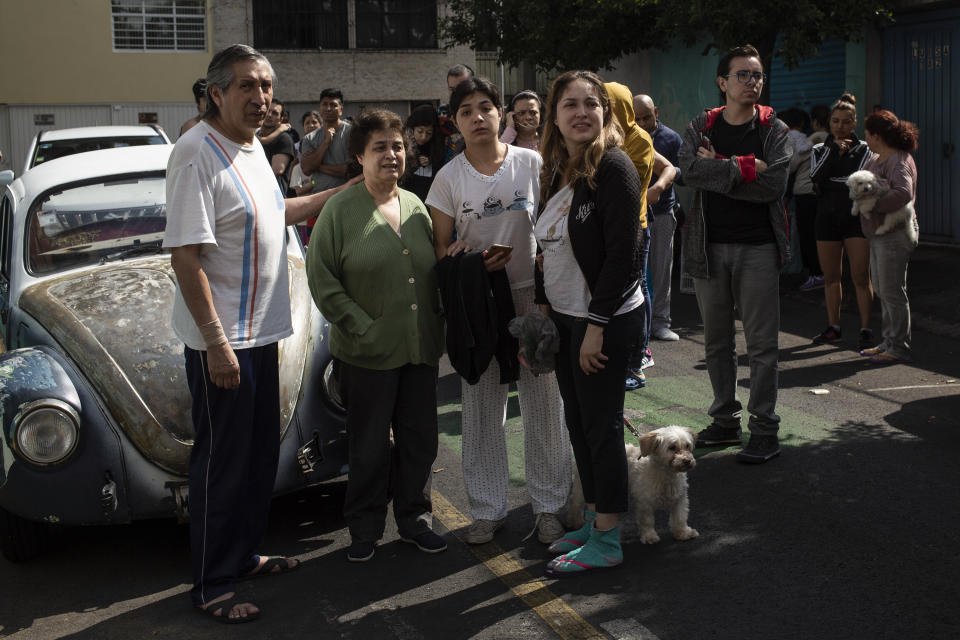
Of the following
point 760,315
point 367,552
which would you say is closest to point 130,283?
point 367,552

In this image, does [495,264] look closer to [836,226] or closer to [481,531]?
[481,531]

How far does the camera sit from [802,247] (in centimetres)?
1207

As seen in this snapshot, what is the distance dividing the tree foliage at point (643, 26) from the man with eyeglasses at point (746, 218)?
254 inches

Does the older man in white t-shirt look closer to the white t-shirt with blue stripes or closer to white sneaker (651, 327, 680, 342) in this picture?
the white t-shirt with blue stripes

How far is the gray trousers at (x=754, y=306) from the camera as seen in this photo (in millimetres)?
5758

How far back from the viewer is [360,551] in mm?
4793

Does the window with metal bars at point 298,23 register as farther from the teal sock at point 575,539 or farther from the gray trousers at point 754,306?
the teal sock at point 575,539

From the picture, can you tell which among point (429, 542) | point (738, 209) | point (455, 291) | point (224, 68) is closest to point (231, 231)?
point (224, 68)

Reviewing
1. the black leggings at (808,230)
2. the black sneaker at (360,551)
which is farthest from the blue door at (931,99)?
the black sneaker at (360,551)

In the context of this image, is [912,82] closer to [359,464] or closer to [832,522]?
[832,522]

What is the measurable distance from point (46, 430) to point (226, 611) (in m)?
1.13

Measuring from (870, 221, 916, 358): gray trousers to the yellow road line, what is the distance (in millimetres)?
4591

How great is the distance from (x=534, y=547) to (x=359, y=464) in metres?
0.91

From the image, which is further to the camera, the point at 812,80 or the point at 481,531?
the point at 812,80
